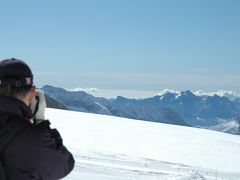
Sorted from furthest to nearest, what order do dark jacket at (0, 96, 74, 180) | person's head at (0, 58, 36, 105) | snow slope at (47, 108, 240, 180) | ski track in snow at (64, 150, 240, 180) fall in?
snow slope at (47, 108, 240, 180) → ski track in snow at (64, 150, 240, 180) → person's head at (0, 58, 36, 105) → dark jacket at (0, 96, 74, 180)

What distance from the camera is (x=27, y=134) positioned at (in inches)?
93.8

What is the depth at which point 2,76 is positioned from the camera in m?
2.54

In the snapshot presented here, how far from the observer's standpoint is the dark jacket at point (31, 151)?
236 centimetres

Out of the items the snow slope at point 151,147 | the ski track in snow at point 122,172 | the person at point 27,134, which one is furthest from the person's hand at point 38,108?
the snow slope at point 151,147

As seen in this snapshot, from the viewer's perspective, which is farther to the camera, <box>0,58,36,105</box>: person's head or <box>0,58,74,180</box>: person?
<box>0,58,36,105</box>: person's head

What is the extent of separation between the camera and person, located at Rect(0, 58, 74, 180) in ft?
7.76

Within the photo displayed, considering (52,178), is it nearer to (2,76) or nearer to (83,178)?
(2,76)

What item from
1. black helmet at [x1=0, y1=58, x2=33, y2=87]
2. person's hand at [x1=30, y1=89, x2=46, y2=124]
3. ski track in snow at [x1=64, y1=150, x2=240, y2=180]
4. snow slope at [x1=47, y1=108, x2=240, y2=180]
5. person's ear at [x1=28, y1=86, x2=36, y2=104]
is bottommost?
snow slope at [x1=47, y1=108, x2=240, y2=180]

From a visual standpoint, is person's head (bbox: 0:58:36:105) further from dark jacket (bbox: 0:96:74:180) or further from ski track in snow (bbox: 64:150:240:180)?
ski track in snow (bbox: 64:150:240:180)

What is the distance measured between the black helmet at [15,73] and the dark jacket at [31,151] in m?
0.09

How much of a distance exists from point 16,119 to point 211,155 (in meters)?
28.1

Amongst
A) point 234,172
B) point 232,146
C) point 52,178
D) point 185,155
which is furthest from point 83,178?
point 232,146

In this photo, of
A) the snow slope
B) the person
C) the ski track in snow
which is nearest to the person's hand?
the person

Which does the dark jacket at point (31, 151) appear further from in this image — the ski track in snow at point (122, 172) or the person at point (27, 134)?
the ski track in snow at point (122, 172)
